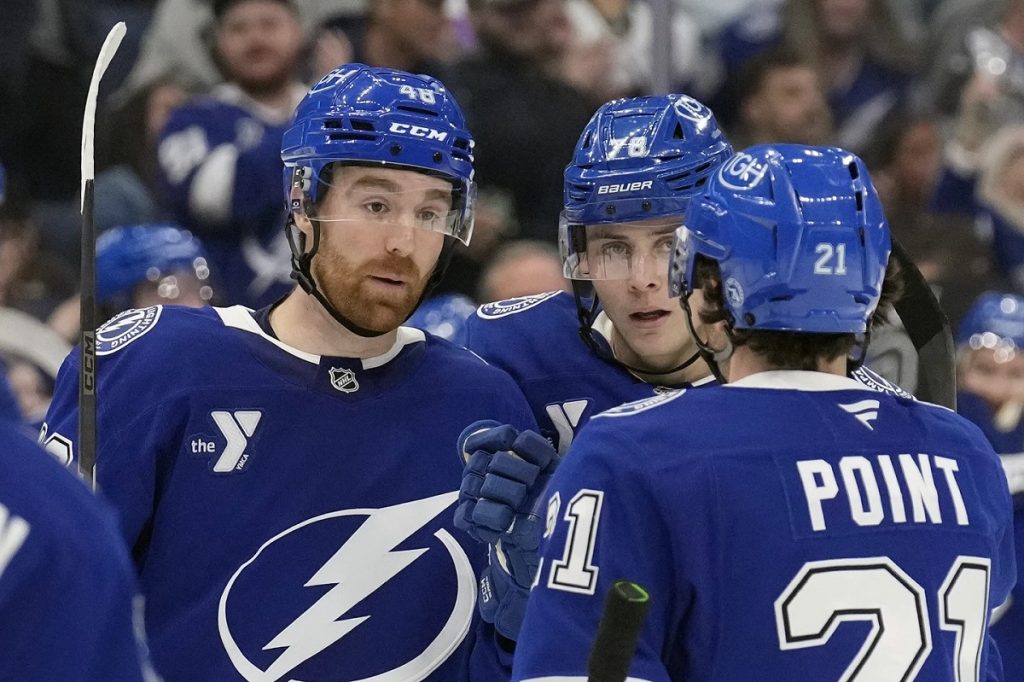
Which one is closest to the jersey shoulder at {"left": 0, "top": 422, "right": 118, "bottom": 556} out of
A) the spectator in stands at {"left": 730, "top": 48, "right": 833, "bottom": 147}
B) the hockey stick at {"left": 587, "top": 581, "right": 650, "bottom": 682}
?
the hockey stick at {"left": 587, "top": 581, "right": 650, "bottom": 682}

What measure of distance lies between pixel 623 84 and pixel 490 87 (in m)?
0.50

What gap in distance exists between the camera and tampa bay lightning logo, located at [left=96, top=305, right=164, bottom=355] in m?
2.69

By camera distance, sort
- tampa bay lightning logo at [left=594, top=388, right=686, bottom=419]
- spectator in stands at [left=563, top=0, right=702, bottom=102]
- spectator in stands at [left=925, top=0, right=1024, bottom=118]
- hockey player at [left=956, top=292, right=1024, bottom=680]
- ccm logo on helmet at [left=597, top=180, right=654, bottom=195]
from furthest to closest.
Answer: spectator in stands at [left=925, top=0, right=1024, bottom=118], spectator in stands at [left=563, top=0, right=702, bottom=102], hockey player at [left=956, top=292, right=1024, bottom=680], ccm logo on helmet at [left=597, top=180, right=654, bottom=195], tampa bay lightning logo at [left=594, top=388, right=686, bottom=419]

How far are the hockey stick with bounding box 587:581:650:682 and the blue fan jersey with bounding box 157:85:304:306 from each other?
3438mm

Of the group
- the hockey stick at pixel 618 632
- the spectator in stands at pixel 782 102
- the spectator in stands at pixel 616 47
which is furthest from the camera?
the spectator in stands at pixel 782 102

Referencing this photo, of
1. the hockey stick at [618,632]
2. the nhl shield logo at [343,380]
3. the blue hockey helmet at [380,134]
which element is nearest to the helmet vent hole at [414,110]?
the blue hockey helmet at [380,134]

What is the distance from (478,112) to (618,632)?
3.91 m

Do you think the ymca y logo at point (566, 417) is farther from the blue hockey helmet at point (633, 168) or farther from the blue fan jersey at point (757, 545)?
the blue fan jersey at point (757, 545)

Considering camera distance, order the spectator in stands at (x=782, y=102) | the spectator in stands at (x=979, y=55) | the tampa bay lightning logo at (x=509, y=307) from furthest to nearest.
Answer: the spectator in stands at (x=979, y=55) → the spectator in stands at (x=782, y=102) → the tampa bay lightning logo at (x=509, y=307)

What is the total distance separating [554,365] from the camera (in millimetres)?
2928

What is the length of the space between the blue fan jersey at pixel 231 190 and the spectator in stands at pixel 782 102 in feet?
5.51

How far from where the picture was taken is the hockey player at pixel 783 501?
6.45ft

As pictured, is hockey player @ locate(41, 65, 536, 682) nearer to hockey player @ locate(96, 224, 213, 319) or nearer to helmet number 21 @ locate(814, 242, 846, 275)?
helmet number 21 @ locate(814, 242, 846, 275)

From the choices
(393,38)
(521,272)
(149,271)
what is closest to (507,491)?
(149,271)
